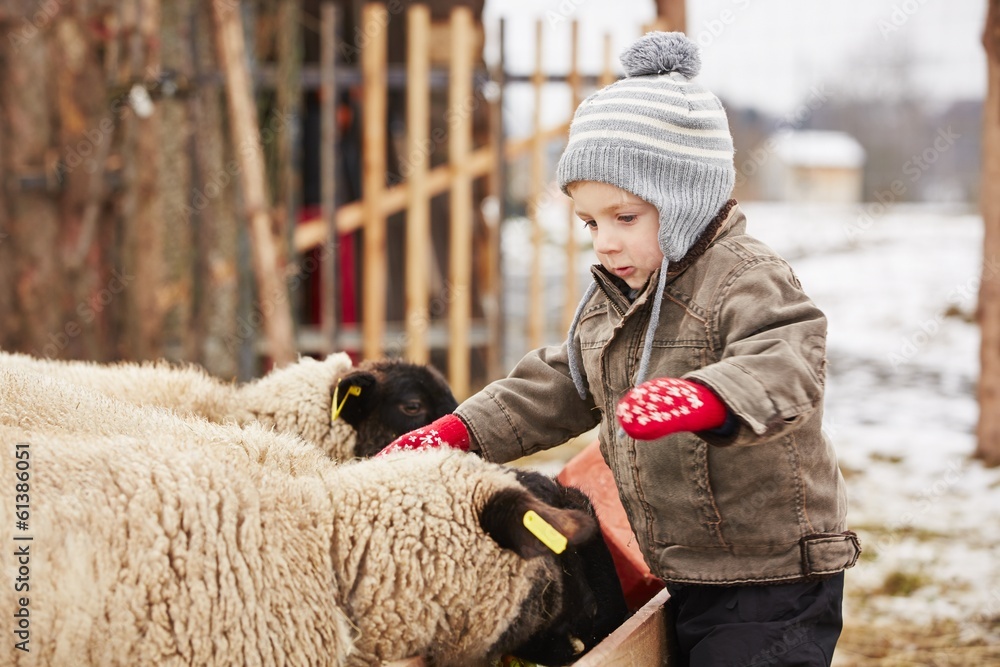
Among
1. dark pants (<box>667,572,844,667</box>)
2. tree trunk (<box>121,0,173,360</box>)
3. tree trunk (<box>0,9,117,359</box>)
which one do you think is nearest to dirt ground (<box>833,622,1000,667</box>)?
dark pants (<box>667,572,844,667</box>)

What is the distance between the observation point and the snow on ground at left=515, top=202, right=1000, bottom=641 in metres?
4.68

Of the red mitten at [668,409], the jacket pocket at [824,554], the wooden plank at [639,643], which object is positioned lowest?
the wooden plank at [639,643]

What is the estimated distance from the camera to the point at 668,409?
1.95 metres

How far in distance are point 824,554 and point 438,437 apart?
1.08 metres

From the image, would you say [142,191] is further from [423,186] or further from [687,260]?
[687,260]

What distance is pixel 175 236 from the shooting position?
8547 mm

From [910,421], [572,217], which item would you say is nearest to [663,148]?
[572,217]

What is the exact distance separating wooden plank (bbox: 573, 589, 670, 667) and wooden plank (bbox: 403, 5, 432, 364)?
507 centimetres

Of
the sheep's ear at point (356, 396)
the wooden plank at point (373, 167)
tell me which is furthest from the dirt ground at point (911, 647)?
the wooden plank at point (373, 167)

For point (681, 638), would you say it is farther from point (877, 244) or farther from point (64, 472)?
point (877, 244)

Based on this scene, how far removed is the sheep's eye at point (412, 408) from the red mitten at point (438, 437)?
0.94m

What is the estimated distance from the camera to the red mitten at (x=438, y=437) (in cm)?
274

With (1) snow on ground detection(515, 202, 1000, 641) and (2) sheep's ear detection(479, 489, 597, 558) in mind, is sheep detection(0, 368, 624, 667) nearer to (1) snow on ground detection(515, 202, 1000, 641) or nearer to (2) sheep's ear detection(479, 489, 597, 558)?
(2) sheep's ear detection(479, 489, 597, 558)

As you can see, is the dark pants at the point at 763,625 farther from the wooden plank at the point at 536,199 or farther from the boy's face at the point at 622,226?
the wooden plank at the point at 536,199
